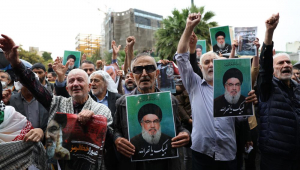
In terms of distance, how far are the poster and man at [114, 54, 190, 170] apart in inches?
77.7

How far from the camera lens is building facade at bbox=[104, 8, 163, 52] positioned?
48375 mm

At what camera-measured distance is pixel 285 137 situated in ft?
7.82

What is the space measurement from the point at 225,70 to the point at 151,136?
3.44ft

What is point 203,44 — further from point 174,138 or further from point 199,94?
point 174,138

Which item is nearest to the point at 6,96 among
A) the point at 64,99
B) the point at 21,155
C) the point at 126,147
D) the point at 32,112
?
the point at 32,112

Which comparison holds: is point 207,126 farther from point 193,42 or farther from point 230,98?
point 193,42

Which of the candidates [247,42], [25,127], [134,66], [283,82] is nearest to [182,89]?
[247,42]

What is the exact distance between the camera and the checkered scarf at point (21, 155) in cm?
176

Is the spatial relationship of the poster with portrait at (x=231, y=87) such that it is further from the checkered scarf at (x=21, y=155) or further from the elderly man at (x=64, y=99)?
the checkered scarf at (x=21, y=155)

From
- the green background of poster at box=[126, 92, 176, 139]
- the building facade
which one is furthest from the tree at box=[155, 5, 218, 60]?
the building facade

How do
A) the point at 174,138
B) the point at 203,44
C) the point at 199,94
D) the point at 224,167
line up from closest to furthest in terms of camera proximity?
the point at 174,138 → the point at 224,167 → the point at 199,94 → the point at 203,44

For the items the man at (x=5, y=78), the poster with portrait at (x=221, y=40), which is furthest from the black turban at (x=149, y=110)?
the man at (x=5, y=78)

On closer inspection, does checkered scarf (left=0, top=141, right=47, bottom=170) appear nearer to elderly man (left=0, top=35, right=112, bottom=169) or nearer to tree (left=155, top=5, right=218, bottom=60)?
elderly man (left=0, top=35, right=112, bottom=169)

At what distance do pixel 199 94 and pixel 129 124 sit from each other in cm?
107
